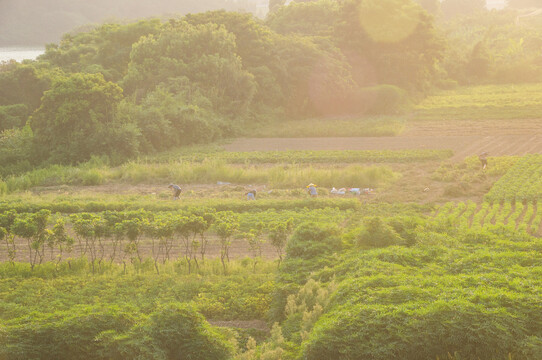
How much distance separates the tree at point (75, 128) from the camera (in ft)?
108

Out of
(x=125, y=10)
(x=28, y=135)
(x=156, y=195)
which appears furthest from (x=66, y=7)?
(x=156, y=195)

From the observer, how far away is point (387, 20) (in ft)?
176

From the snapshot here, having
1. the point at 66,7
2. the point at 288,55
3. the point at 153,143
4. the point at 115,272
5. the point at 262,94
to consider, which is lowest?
the point at 115,272

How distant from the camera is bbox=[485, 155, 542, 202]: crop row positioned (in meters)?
21.7

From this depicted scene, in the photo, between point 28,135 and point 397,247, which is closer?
point 397,247

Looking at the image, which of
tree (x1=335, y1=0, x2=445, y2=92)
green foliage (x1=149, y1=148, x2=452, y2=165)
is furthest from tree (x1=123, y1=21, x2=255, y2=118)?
tree (x1=335, y1=0, x2=445, y2=92)

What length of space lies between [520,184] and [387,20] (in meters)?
34.1

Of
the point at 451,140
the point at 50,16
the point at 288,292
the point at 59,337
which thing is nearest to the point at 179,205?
the point at 288,292

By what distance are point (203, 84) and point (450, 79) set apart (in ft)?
120

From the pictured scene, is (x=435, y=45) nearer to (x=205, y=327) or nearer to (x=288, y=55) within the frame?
(x=288, y=55)

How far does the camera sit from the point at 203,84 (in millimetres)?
43531

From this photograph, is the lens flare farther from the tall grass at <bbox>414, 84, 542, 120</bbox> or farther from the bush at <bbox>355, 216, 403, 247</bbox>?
the bush at <bbox>355, 216, 403, 247</bbox>

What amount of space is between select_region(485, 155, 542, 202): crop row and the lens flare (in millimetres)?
29476

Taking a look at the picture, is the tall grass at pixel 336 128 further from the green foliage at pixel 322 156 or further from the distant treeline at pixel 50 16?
the distant treeline at pixel 50 16
